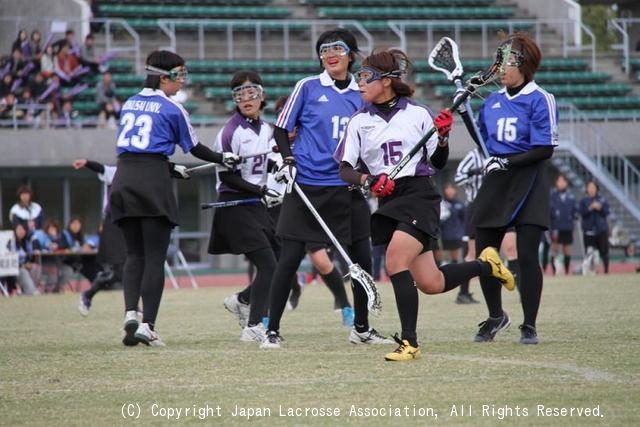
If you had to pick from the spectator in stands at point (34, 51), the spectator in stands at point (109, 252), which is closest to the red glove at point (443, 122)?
the spectator in stands at point (109, 252)

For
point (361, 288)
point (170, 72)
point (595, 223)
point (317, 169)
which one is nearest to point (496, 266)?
point (361, 288)

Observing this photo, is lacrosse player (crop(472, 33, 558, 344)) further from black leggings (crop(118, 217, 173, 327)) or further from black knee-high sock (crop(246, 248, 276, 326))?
black leggings (crop(118, 217, 173, 327))

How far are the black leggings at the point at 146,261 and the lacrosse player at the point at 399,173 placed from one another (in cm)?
172

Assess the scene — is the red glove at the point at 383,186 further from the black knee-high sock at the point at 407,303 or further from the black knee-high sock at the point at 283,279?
the black knee-high sock at the point at 283,279

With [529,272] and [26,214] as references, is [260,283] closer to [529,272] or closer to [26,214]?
[529,272]

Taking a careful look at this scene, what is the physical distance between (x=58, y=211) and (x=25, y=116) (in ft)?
8.96

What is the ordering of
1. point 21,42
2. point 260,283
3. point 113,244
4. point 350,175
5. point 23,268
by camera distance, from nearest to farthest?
point 350,175, point 260,283, point 113,244, point 23,268, point 21,42

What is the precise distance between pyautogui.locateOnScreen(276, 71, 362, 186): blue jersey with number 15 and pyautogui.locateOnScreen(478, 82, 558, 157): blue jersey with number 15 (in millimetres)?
1026

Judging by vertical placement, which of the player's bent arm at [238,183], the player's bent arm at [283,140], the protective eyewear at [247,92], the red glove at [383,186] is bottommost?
the player's bent arm at [238,183]

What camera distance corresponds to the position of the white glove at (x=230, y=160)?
396 inches

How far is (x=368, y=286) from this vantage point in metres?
9.12

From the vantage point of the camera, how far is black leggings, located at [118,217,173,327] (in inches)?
382

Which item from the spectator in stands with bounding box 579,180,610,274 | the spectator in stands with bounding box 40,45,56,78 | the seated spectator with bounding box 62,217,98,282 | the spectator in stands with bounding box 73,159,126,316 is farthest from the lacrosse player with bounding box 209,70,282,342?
the spectator in stands with bounding box 40,45,56,78

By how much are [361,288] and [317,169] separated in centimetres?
89
